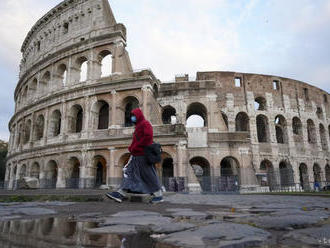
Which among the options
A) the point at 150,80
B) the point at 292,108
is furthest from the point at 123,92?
the point at 292,108

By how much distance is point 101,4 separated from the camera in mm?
18797

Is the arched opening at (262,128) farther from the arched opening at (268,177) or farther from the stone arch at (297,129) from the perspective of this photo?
the stone arch at (297,129)

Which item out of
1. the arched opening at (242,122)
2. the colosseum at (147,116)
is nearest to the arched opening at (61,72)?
the colosseum at (147,116)

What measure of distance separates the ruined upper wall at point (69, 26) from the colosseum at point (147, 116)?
0.10 meters

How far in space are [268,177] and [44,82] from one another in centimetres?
2123

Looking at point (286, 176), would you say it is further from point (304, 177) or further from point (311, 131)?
point (311, 131)

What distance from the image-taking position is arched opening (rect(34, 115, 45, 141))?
19.5 m

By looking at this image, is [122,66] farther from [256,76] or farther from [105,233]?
[105,233]

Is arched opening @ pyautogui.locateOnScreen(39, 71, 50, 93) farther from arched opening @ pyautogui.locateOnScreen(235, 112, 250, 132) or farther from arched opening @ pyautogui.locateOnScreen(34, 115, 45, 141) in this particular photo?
arched opening @ pyautogui.locateOnScreen(235, 112, 250, 132)

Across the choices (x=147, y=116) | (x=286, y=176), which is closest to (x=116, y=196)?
(x=147, y=116)

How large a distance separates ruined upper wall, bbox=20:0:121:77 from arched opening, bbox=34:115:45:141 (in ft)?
19.2

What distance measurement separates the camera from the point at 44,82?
20.7 m

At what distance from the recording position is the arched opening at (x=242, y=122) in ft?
65.6

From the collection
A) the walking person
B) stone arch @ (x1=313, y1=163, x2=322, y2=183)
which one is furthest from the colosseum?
the walking person
